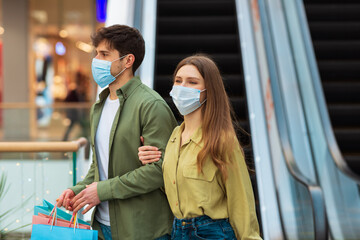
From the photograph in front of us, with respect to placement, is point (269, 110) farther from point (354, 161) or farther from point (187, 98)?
point (187, 98)

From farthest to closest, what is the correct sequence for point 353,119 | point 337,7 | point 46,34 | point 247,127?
1. point 46,34
2. point 337,7
3. point 353,119
4. point 247,127

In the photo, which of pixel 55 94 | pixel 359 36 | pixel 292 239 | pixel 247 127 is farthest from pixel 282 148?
pixel 55 94

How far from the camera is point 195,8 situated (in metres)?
7.80

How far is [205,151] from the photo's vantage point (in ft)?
6.65

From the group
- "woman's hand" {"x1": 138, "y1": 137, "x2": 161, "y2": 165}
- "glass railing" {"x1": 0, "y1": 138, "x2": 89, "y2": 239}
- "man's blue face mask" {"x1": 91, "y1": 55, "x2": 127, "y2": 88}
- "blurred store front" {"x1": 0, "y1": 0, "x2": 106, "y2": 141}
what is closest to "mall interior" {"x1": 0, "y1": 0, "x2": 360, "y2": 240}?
"glass railing" {"x1": 0, "y1": 138, "x2": 89, "y2": 239}

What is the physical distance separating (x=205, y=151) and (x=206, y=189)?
15 centimetres

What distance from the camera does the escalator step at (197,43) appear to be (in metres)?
6.97

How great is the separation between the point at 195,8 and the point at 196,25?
0.50 meters

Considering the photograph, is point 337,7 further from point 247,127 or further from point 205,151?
point 205,151

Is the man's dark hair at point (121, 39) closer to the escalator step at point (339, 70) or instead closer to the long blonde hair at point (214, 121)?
the long blonde hair at point (214, 121)

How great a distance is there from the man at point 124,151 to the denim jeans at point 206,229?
7.3 inches

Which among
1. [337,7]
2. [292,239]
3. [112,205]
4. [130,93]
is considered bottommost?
[292,239]

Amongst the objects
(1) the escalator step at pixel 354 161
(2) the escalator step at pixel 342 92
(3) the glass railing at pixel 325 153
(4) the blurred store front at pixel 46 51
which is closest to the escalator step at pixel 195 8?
(3) the glass railing at pixel 325 153

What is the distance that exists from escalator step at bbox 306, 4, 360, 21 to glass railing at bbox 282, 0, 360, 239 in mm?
1594
